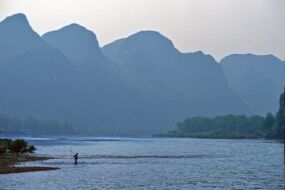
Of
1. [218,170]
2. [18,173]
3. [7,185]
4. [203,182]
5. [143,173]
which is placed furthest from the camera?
[218,170]

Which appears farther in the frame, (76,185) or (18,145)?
(18,145)

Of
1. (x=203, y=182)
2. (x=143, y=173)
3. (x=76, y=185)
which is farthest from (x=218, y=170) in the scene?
(x=76, y=185)

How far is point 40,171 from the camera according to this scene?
68.9 meters

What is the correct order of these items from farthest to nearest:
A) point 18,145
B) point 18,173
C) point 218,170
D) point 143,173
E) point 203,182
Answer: point 18,145 → point 218,170 → point 143,173 → point 18,173 → point 203,182

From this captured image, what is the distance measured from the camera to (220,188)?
5422 centimetres

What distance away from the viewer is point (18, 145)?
102 m

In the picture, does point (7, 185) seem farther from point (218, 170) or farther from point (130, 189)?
point (218, 170)

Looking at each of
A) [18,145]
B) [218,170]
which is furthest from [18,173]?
[18,145]

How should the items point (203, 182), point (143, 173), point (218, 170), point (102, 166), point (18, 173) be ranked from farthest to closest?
point (102, 166), point (218, 170), point (143, 173), point (18, 173), point (203, 182)

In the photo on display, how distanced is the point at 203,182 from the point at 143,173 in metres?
12.6

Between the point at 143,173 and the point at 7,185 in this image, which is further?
the point at 143,173

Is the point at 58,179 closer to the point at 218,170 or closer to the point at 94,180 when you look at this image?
the point at 94,180

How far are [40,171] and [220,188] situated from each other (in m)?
24.8

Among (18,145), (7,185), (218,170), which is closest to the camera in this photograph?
(7,185)
